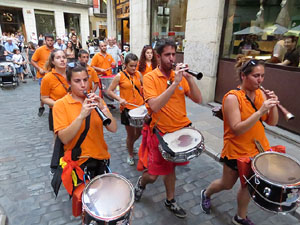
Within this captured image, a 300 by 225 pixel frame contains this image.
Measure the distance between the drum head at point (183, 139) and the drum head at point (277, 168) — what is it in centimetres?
63

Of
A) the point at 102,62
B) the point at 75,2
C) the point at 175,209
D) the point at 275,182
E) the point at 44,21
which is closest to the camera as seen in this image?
the point at 275,182

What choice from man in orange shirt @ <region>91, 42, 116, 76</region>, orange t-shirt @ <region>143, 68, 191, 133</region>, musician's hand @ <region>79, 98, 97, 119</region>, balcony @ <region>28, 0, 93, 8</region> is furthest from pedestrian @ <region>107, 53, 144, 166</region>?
balcony @ <region>28, 0, 93, 8</region>

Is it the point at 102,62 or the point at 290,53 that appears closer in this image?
the point at 290,53

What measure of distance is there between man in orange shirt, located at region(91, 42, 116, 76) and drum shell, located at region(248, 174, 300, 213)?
18.3 feet

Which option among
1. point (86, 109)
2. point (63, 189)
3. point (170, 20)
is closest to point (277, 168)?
point (86, 109)

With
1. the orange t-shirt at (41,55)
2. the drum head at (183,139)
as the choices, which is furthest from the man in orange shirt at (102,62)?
the drum head at (183,139)

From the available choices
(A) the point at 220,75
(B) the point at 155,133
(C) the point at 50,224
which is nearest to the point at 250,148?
(B) the point at 155,133

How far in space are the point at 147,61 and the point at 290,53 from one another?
339 cm

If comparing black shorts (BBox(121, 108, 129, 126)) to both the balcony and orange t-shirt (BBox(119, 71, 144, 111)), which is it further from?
the balcony

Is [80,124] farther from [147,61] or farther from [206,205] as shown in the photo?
[147,61]

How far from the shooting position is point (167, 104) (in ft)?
8.37

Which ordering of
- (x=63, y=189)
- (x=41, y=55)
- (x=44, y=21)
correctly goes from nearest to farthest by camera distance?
(x=63, y=189) → (x=41, y=55) → (x=44, y=21)

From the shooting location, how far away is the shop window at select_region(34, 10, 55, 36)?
1108 inches

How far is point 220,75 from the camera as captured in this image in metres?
7.00
